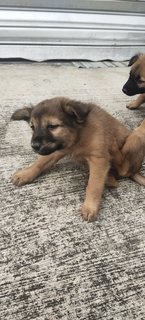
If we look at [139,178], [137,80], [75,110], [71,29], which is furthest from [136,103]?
[75,110]

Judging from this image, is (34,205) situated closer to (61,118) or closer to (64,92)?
(61,118)

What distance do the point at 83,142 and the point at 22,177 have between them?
46 centimetres

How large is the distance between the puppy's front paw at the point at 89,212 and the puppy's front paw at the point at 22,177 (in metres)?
0.45

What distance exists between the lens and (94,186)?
248cm

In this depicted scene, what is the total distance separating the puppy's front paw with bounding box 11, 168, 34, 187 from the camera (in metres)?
2.62

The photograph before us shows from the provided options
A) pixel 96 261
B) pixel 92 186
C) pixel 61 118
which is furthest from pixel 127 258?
pixel 61 118

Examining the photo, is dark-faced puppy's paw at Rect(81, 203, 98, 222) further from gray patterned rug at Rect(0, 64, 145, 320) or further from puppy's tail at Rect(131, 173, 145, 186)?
puppy's tail at Rect(131, 173, 145, 186)

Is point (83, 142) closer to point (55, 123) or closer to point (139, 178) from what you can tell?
point (55, 123)

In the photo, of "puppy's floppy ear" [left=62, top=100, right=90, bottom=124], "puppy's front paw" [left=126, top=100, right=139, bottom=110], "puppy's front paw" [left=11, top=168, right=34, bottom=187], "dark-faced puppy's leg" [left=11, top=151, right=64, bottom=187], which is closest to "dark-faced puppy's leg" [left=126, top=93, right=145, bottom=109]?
"puppy's front paw" [left=126, top=100, right=139, bottom=110]

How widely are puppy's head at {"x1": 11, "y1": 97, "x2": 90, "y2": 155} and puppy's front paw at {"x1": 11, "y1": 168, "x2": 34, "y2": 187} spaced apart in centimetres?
30

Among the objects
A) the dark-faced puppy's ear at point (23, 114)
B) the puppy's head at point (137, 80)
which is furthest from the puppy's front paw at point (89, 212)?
the puppy's head at point (137, 80)

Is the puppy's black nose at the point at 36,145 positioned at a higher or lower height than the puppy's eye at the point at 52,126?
lower

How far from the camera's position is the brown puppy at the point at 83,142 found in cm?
242

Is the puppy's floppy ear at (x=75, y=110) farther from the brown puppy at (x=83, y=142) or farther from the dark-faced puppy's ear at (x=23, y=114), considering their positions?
the dark-faced puppy's ear at (x=23, y=114)
